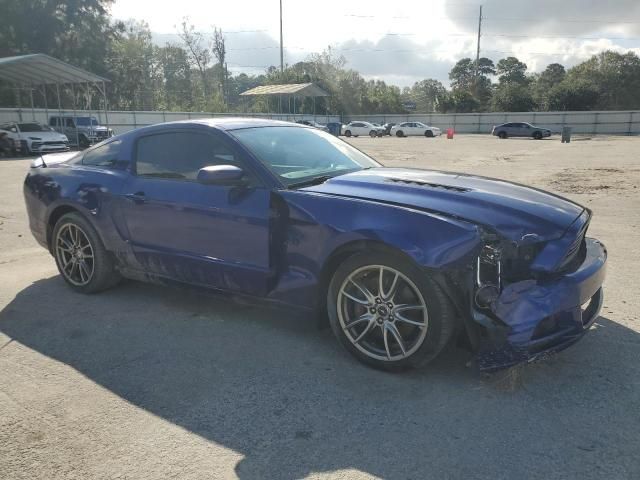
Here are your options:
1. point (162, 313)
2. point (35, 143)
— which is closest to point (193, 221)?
point (162, 313)

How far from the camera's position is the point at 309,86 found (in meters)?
48.2

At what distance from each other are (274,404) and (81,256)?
9.05ft

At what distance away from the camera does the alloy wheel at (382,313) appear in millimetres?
3033

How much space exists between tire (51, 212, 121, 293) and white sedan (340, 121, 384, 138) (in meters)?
44.8

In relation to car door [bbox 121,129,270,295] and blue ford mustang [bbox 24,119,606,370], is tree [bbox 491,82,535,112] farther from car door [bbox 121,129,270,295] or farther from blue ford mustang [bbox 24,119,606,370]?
car door [bbox 121,129,270,295]

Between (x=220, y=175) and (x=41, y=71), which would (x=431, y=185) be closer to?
(x=220, y=175)

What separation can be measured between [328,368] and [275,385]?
0.38 m

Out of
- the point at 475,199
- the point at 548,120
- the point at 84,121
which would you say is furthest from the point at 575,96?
the point at 475,199

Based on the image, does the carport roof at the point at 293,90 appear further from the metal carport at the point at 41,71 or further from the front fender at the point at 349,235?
the front fender at the point at 349,235

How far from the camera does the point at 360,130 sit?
48.8 meters

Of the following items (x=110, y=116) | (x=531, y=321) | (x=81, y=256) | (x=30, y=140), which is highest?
(x=110, y=116)

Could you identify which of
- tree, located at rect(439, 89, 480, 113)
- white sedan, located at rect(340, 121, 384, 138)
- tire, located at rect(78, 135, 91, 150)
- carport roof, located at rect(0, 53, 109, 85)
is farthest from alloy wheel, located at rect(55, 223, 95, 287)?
tree, located at rect(439, 89, 480, 113)

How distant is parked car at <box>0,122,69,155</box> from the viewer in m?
22.3

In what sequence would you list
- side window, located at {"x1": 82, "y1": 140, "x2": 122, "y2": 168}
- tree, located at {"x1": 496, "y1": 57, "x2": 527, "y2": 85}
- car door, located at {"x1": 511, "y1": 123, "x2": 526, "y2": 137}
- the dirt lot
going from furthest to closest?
tree, located at {"x1": 496, "y1": 57, "x2": 527, "y2": 85}, car door, located at {"x1": 511, "y1": 123, "x2": 526, "y2": 137}, side window, located at {"x1": 82, "y1": 140, "x2": 122, "y2": 168}, the dirt lot
